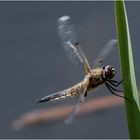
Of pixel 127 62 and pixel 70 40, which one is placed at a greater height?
pixel 70 40

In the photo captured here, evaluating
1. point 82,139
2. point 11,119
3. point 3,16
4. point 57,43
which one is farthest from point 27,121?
point 3,16

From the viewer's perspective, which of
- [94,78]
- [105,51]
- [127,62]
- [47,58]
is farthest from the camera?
[47,58]

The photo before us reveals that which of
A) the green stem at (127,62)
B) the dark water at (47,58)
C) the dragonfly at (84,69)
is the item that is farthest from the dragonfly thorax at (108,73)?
the dark water at (47,58)

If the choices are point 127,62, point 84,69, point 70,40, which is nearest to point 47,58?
point 70,40

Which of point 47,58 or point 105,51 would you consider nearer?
point 105,51

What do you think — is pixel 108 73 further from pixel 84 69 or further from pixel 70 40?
pixel 70 40

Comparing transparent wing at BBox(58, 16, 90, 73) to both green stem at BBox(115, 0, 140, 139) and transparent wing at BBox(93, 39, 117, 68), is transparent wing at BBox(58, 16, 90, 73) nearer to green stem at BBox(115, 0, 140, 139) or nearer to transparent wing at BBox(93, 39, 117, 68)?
transparent wing at BBox(93, 39, 117, 68)

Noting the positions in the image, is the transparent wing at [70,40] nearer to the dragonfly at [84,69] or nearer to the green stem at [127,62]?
the dragonfly at [84,69]
